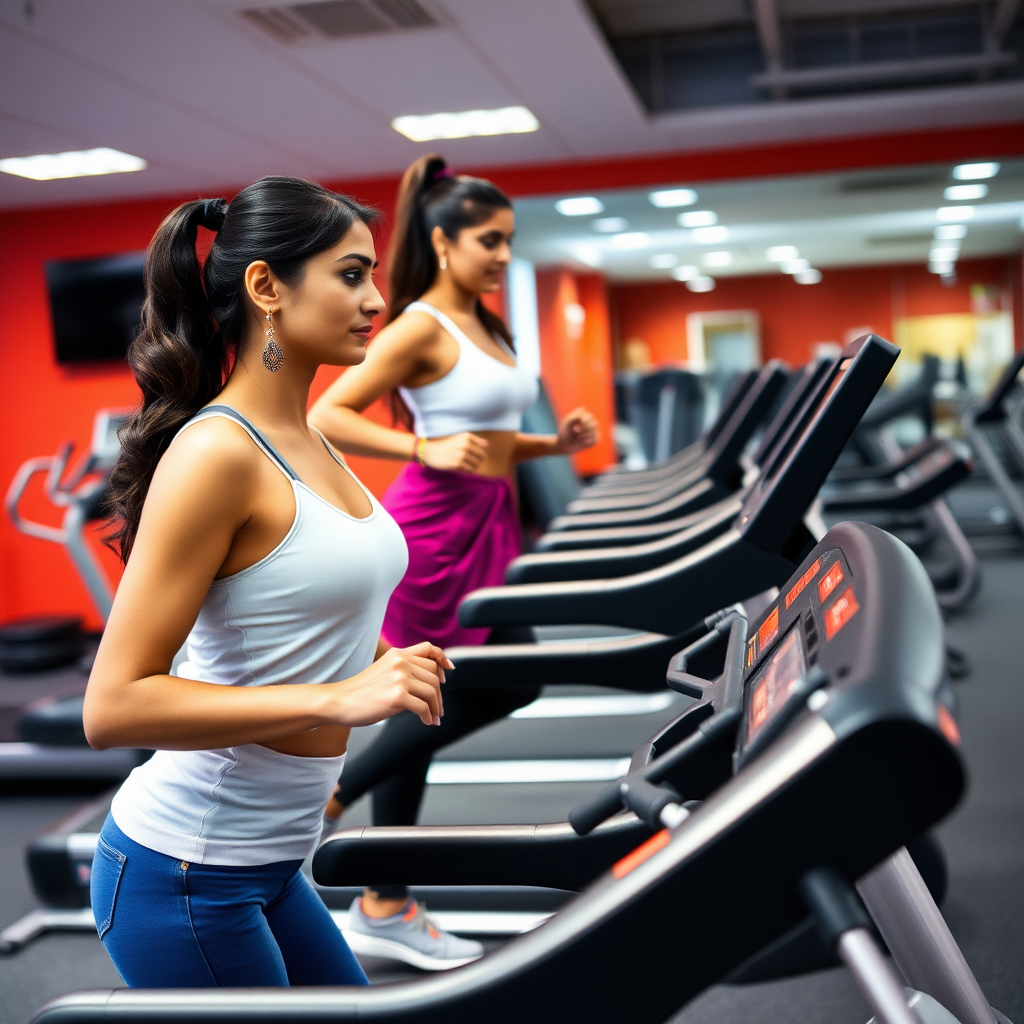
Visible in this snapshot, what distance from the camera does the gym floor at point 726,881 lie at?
6.32 ft

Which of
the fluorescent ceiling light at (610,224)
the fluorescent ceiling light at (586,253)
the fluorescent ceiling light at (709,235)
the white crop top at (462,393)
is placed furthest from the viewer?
the fluorescent ceiling light at (586,253)

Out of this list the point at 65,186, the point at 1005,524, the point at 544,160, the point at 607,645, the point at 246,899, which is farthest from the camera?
the point at 1005,524

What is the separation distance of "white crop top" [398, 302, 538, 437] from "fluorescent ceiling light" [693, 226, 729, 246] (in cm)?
758

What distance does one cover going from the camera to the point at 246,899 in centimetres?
100

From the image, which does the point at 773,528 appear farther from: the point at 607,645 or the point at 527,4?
the point at 527,4

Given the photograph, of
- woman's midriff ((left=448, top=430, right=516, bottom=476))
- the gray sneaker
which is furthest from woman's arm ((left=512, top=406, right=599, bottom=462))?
the gray sneaker

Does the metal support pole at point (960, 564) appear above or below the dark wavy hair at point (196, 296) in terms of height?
below

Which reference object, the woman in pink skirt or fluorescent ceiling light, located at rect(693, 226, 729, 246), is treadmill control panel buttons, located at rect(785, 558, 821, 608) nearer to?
the woman in pink skirt

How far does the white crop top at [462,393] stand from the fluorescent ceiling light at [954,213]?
7625 millimetres

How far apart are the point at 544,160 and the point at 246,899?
5.90 m

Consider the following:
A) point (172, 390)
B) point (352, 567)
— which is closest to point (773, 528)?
point (352, 567)

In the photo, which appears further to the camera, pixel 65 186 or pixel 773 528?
pixel 65 186

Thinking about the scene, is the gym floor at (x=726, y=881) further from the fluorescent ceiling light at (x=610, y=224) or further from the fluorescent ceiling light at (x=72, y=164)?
the fluorescent ceiling light at (x=610, y=224)

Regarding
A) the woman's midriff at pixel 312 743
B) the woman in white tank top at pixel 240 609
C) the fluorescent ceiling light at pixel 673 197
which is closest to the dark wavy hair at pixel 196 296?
the woman in white tank top at pixel 240 609
